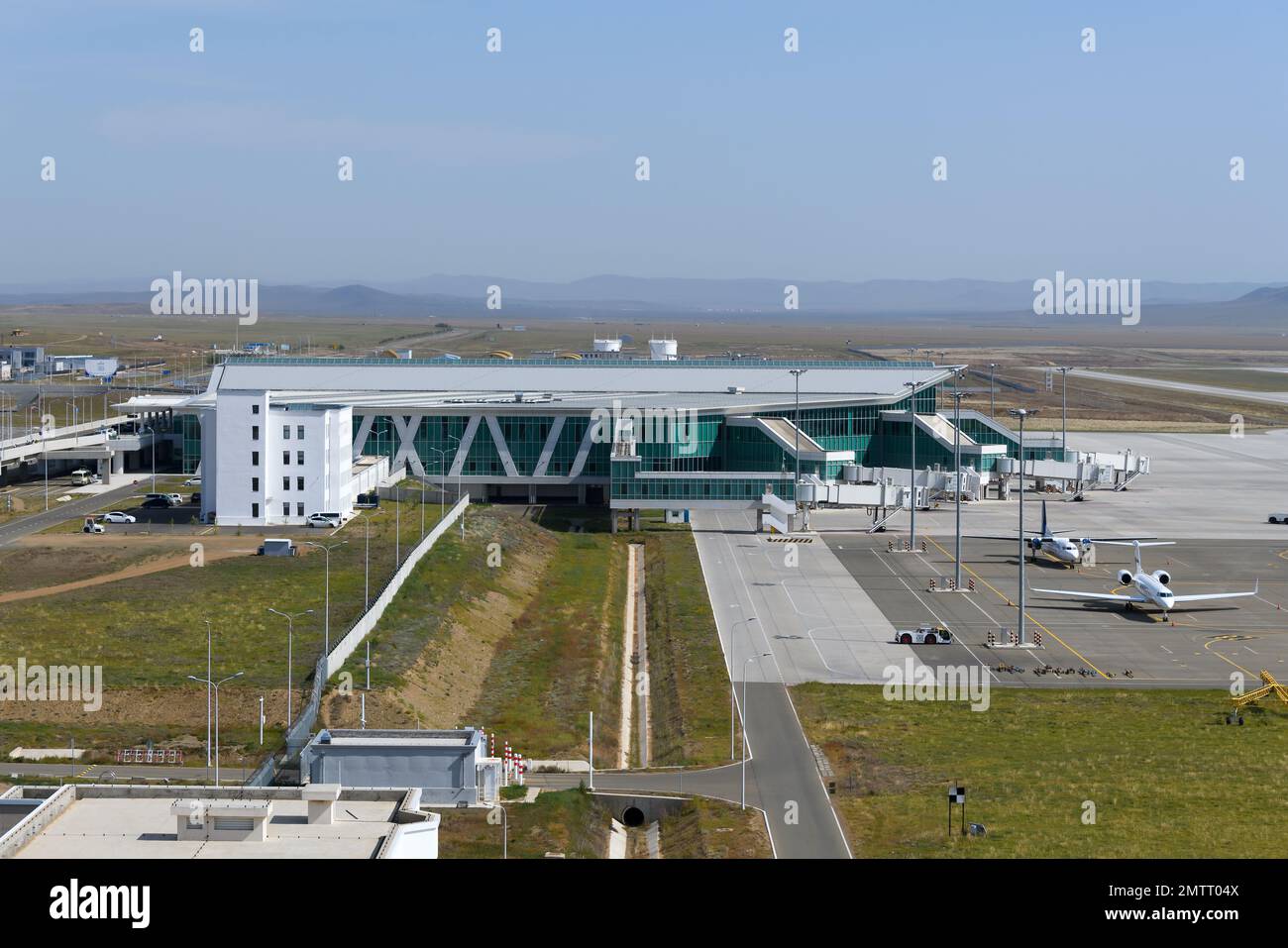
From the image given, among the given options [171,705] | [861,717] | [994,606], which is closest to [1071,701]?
[861,717]

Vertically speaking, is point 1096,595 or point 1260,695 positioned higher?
point 1096,595

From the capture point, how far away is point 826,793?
5034 cm

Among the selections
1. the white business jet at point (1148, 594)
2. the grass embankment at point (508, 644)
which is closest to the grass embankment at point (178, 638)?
the grass embankment at point (508, 644)

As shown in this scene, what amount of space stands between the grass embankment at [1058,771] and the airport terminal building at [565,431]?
48052mm

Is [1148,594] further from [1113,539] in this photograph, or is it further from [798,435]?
[798,435]

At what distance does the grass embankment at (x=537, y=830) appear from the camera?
41.9m

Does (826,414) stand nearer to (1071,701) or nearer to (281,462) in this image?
(281,462)

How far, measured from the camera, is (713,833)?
4575cm

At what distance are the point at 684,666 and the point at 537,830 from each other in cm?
2614

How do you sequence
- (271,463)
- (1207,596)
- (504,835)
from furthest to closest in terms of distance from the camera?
(271,463)
(1207,596)
(504,835)

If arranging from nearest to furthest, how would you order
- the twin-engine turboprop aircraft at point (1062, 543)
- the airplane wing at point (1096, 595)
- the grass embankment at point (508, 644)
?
the grass embankment at point (508, 644), the airplane wing at point (1096, 595), the twin-engine turboprop aircraft at point (1062, 543)

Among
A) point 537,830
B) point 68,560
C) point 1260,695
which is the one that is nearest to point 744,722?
point 537,830

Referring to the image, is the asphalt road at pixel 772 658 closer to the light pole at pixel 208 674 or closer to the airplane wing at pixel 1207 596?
the airplane wing at pixel 1207 596

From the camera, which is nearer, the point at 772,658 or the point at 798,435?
the point at 772,658
